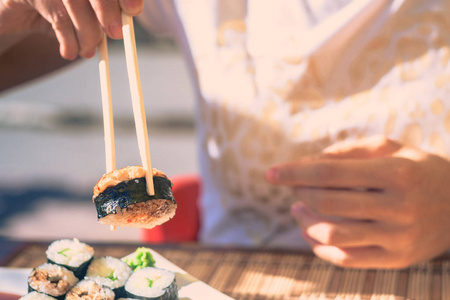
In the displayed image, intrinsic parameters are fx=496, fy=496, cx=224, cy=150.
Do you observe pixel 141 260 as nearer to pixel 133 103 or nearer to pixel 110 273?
pixel 110 273

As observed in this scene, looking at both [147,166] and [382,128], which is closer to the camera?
[147,166]

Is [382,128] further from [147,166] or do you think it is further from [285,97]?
[147,166]

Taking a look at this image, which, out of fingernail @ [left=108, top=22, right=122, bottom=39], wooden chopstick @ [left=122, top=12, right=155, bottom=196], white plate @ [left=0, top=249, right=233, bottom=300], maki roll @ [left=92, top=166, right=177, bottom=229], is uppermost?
fingernail @ [left=108, top=22, right=122, bottom=39]

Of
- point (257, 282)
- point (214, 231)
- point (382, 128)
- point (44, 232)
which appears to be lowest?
point (44, 232)

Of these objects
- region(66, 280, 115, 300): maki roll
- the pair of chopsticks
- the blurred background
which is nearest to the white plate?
region(66, 280, 115, 300): maki roll

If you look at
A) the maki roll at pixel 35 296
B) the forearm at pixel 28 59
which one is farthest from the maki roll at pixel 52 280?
the forearm at pixel 28 59

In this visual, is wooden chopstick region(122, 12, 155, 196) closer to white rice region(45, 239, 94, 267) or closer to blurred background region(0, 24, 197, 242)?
white rice region(45, 239, 94, 267)

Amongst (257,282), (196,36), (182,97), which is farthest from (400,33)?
(182,97)
